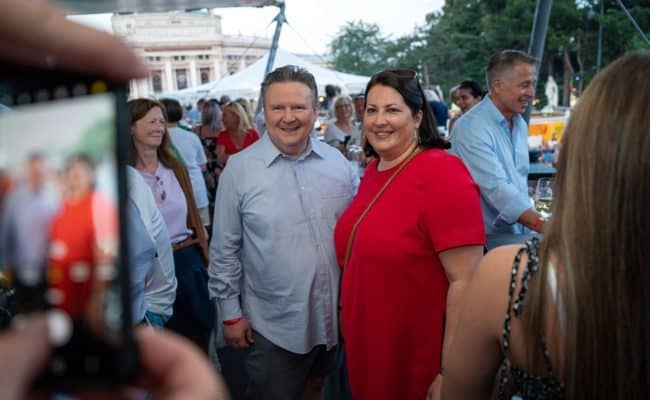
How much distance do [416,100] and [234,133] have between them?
401cm

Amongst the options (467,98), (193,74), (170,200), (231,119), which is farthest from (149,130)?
(193,74)

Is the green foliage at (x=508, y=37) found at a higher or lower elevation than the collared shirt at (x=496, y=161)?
higher

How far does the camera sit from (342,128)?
620cm

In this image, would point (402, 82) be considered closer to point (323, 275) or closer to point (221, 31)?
point (323, 275)

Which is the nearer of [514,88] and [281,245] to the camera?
[281,245]

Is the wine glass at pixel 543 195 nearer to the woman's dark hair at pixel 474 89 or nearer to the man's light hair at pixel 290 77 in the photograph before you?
the man's light hair at pixel 290 77

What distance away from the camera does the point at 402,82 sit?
2086mm

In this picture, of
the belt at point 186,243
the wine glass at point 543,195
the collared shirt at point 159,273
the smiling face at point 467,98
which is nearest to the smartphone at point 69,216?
the collared shirt at point 159,273

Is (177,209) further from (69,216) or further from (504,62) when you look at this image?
(69,216)

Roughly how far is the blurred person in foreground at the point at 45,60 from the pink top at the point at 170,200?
2.62m

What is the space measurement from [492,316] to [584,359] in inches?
7.6

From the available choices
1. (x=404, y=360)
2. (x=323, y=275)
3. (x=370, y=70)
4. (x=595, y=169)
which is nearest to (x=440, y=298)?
(x=404, y=360)

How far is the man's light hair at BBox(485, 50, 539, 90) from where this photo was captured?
315cm

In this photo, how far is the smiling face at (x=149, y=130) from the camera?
285 cm
